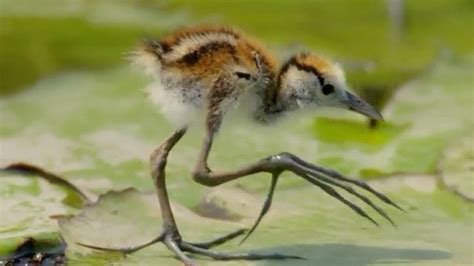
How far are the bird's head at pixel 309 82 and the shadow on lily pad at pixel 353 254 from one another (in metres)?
0.28

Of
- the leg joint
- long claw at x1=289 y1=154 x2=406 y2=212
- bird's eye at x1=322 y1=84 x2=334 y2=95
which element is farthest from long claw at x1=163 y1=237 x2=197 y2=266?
bird's eye at x1=322 y1=84 x2=334 y2=95

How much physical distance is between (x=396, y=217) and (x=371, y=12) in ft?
6.09

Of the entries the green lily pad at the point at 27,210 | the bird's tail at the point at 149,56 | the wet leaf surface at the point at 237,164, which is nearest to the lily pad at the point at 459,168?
the wet leaf surface at the point at 237,164

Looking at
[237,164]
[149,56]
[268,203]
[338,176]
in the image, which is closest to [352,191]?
[338,176]

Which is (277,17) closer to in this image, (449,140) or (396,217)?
(449,140)

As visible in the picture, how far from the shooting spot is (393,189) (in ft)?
7.67

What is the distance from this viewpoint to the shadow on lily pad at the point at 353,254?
1.97 meters

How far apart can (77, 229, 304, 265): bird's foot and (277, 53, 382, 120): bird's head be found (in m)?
0.27

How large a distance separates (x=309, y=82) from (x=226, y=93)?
0.19 metres

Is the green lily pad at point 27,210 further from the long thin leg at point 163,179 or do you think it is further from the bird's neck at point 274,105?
the bird's neck at point 274,105

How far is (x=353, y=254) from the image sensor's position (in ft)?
6.59

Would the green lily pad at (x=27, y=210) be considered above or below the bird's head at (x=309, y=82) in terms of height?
below

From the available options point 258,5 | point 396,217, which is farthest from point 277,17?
point 396,217

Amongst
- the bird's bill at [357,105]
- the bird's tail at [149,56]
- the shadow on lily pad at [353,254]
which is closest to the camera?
the shadow on lily pad at [353,254]
